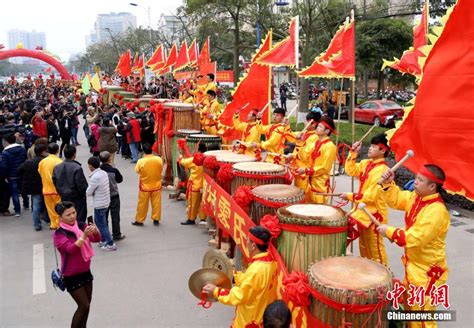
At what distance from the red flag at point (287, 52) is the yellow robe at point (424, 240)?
162 inches

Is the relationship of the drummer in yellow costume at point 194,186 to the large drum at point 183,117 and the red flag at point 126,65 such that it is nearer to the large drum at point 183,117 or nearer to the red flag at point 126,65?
the large drum at point 183,117

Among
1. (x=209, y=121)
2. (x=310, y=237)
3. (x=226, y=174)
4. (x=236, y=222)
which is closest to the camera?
(x=310, y=237)

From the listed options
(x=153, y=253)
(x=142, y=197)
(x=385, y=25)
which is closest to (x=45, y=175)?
(x=142, y=197)

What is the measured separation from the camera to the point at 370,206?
4.67 m

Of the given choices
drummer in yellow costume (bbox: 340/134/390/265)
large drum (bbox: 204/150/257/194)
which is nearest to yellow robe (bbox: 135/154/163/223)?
large drum (bbox: 204/150/257/194)

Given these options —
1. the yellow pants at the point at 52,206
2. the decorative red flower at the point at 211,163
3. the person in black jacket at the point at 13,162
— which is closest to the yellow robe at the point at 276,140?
the decorative red flower at the point at 211,163

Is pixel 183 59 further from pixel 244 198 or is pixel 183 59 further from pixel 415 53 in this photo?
pixel 244 198

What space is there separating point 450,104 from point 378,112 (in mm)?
17433

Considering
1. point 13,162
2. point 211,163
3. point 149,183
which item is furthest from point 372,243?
point 13,162

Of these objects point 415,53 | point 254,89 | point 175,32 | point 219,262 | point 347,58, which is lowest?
point 219,262

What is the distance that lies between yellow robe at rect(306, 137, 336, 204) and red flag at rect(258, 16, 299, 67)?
2070mm

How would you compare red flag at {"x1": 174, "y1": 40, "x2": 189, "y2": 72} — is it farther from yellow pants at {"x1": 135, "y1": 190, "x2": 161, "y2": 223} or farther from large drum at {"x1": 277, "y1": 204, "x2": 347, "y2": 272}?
large drum at {"x1": 277, "y1": 204, "x2": 347, "y2": 272}

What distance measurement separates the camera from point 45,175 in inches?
286

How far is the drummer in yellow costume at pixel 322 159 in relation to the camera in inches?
225
